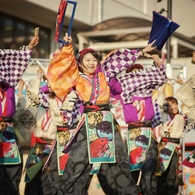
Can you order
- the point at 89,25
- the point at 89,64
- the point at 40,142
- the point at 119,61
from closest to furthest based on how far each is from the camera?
1. the point at 89,64
2. the point at 119,61
3. the point at 40,142
4. the point at 89,25

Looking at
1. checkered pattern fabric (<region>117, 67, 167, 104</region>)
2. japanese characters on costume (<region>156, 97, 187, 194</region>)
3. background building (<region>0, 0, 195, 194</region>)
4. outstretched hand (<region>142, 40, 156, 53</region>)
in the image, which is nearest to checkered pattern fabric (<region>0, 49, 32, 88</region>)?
checkered pattern fabric (<region>117, 67, 167, 104</region>)

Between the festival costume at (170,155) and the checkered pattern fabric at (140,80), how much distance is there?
1078 millimetres

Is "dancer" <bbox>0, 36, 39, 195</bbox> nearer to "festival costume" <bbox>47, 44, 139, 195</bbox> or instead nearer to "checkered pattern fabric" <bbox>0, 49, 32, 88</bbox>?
"checkered pattern fabric" <bbox>0, 49, 32, 88</bbox>

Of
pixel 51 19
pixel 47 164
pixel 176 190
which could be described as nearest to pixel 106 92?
pixel 47 164

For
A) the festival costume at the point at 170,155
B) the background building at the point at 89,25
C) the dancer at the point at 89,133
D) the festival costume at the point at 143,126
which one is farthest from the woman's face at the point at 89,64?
the background building at the point at 89,25

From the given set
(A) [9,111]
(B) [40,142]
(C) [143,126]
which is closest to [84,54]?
(A) [9,111]

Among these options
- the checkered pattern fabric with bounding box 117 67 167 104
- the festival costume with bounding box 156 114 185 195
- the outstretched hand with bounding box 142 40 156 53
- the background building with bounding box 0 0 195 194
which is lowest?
the festival costume with bounding box 156 114 185 195

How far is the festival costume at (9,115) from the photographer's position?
5871 millimetres

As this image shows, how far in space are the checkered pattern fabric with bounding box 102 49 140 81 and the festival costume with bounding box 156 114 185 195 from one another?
6.81 feet

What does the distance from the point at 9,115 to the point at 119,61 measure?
121 centimetres

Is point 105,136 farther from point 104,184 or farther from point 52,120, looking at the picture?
point 52,120

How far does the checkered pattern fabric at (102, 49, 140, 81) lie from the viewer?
18.2 ft

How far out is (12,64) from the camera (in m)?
5.90

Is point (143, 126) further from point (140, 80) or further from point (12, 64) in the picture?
point (12, 64)
